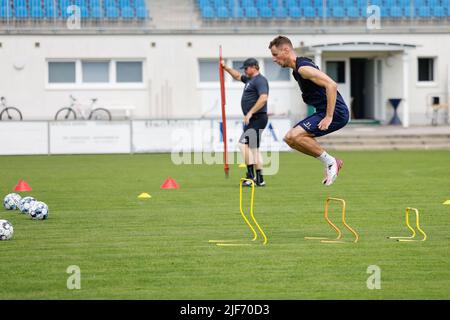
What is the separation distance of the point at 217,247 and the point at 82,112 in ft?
88.0

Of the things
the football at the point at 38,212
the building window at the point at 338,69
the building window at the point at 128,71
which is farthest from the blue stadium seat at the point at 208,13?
the football at the point at 38,212

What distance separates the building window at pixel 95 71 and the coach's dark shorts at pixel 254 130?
20.3m

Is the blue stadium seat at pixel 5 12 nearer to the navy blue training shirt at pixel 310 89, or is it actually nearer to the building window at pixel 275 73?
the building window at pixel 275 73

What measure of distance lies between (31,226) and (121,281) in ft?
13.1

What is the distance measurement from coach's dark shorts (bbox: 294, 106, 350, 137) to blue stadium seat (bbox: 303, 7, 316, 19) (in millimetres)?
27360

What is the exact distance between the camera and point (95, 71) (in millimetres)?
37156

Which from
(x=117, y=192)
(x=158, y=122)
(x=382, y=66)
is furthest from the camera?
(x=382, y=66)

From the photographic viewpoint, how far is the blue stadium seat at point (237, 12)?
126 feet

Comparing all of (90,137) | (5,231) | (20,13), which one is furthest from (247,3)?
(5,231)

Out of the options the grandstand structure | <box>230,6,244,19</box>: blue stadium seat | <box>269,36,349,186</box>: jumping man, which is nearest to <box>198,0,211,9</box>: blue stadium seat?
the grandstand structure

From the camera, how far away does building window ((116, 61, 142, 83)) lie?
37.2m
